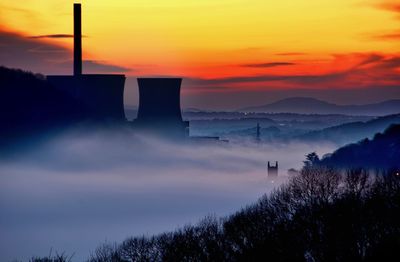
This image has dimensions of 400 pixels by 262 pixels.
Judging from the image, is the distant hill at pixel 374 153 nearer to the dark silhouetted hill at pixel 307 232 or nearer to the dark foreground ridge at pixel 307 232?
the dark foreground ridge at pixel 307 232

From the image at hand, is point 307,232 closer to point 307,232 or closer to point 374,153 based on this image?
point 307,232

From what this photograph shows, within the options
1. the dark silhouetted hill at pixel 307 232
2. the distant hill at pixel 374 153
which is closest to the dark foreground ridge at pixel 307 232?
the dark silhouetted hill at pixel 307 232

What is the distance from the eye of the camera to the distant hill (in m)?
133

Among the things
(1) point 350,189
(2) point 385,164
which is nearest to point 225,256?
(1) point 350,189

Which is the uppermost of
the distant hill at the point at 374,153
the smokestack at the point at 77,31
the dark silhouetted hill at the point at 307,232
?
the smokestack at the point at 77,31

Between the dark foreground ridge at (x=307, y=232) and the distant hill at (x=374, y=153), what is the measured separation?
71751 millimetres

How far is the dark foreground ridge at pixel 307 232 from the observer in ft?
148

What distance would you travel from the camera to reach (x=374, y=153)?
140 m

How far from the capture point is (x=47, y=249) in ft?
589

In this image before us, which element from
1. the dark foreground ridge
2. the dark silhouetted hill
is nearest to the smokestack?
the dark silhouetted hill

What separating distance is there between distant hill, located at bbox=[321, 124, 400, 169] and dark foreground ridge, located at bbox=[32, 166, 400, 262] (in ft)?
235

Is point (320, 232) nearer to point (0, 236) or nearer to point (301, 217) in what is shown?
point (301, 217)

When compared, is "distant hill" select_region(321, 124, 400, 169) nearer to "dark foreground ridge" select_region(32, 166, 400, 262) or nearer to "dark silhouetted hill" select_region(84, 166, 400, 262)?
"dark foreground ridge" select_region(32, 166, 400, 262)

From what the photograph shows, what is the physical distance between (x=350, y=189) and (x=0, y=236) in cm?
13788
